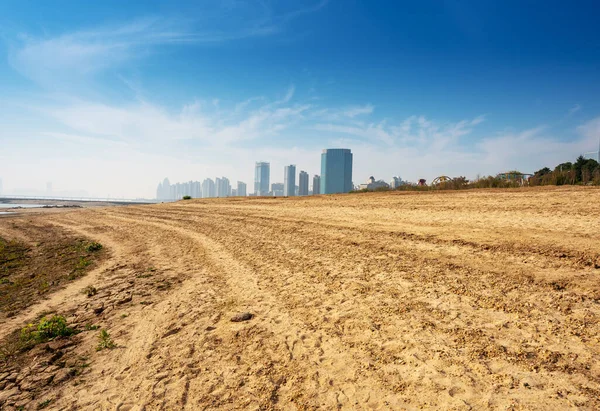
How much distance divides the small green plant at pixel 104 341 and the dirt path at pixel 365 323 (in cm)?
16

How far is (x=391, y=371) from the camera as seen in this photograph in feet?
12.5

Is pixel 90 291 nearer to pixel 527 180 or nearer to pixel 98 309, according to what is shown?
pixel 98 309

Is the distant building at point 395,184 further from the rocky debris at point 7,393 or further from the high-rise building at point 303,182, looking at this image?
the high-rise building at point 303,182

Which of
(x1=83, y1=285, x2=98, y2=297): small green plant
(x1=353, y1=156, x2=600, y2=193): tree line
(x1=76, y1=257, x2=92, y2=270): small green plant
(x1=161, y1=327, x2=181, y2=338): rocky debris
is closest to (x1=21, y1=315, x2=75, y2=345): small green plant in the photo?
(x1=83, y1=285, x2=98, y2=297): small green plant

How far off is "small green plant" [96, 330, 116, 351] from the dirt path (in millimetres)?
155

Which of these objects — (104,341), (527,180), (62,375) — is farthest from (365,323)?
(527,180)

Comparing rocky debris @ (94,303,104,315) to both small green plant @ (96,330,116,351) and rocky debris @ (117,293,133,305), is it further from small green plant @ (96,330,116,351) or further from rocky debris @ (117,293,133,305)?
small green plant @ (96,330,116,351)

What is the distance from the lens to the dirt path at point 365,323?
3496mm

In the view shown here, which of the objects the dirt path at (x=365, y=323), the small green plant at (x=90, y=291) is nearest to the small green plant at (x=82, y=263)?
the dirt path at (x=365, y=323)

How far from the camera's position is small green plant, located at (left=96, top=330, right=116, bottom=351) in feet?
15.9

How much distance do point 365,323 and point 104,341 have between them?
15.2 ft

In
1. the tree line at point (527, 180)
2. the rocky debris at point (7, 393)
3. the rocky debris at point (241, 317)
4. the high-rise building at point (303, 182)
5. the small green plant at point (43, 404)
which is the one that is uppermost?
the high-rise building at point (303, 182)

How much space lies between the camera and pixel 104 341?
502cm

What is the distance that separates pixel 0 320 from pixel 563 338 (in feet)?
34.8
